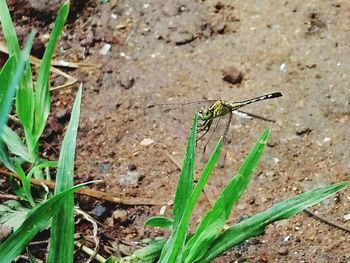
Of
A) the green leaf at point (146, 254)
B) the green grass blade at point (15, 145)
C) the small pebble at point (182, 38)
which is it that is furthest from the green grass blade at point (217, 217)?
the small pebble at point (182, 38)

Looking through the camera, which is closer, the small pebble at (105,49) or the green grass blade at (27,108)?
the green grass blade at (27,108)

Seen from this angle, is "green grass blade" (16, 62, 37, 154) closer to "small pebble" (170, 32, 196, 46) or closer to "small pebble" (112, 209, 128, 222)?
"small pebble" (112, 209, 128, 222)

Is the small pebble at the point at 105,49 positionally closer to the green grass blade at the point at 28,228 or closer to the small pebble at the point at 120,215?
the small pebble at the point at 120,215

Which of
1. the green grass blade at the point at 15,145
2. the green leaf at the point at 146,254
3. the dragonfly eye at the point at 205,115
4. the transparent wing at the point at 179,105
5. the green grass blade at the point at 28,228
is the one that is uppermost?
the green grass blade at the point at 28,228

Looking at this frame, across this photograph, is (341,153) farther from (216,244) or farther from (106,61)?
(106,61)

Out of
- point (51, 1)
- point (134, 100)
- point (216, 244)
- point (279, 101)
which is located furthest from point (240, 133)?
point (51, 1)

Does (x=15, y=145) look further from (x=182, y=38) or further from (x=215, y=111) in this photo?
(x=182, y=38)

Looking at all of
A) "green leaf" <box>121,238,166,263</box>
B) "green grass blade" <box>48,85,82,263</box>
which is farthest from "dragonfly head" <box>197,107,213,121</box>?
"green grass blade" <box>48,85,82,263</box>
